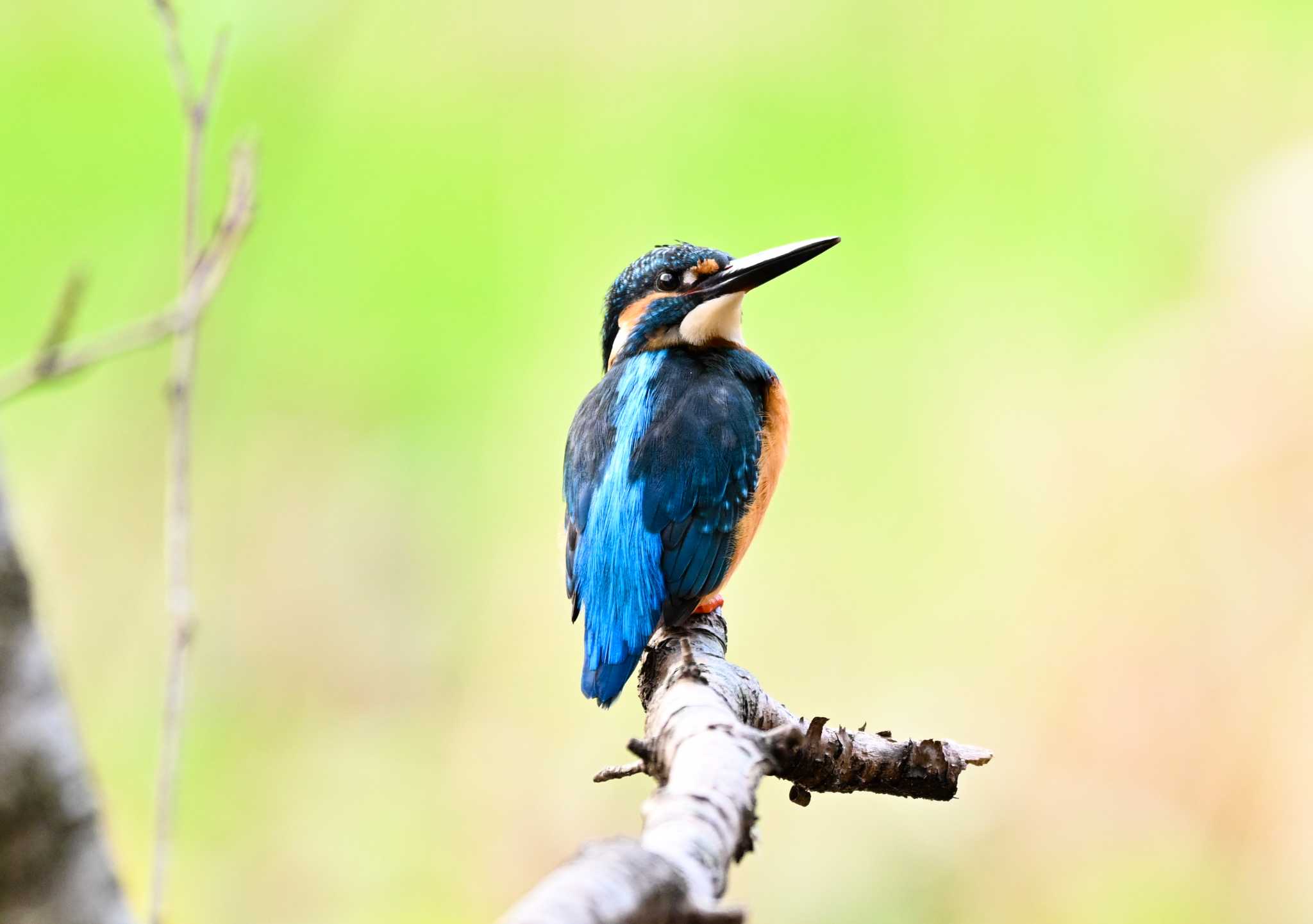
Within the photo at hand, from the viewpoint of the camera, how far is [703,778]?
3.89ft

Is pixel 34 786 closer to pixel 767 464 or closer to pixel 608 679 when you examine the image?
pixel 608 679

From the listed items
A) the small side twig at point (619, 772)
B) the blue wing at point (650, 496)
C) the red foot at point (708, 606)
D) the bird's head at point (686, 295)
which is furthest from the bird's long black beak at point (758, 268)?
the small side twig at point (619, 772)

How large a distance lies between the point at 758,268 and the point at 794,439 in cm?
167

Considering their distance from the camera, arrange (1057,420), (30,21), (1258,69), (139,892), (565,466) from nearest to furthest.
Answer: (565,466) < (139,892) < (1057,420) < (30,21) < (1258,69)

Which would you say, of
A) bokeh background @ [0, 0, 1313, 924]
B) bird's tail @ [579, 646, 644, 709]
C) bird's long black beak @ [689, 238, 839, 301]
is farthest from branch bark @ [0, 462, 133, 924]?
bokeh background @ [0, 0, 1313, 924]

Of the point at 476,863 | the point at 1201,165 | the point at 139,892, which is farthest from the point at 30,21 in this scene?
the point at 1201,165

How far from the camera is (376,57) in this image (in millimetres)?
5098

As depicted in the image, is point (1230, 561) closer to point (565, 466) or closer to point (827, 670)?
point (827, 670)

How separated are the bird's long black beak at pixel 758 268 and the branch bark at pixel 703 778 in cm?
80

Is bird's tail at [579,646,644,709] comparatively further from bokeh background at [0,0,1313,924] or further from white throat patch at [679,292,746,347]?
bokeh background at [0,0,1313,924]

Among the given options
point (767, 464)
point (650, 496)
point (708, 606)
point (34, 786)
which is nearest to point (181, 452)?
A: point (34, 786)

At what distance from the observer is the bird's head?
2738mm

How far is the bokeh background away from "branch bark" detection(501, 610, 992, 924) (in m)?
1.77

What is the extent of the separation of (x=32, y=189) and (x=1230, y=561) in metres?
Result: 4.12
